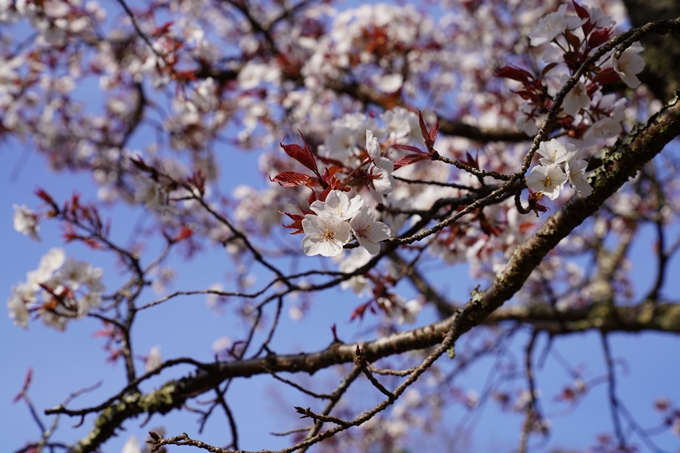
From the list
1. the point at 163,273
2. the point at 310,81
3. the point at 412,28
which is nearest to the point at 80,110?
the point at 163,273

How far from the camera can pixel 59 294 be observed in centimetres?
173

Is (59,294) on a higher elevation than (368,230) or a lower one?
higher

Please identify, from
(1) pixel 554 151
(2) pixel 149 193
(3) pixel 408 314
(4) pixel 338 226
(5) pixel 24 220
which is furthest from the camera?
(5) pixel 24 220

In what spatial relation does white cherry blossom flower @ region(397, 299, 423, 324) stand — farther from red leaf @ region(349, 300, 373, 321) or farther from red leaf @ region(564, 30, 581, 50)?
red leaf @ region(564, 30, 581, 50)

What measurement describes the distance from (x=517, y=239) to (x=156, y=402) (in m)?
1.41

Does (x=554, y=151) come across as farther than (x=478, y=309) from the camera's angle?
No

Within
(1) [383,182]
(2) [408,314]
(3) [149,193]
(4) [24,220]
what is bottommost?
(1) [383,182]

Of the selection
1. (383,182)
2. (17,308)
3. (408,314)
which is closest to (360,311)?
(408,314)

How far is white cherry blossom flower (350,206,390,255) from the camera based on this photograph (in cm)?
91

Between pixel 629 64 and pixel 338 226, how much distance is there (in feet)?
2.72

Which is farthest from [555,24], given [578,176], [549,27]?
[578,176]

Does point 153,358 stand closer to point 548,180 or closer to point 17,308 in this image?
point 17,308

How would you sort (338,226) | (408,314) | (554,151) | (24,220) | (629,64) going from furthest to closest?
(24,220), (408,314), (629,64), (554,151), (338,226)

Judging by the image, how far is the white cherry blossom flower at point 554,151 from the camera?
1.00 m
